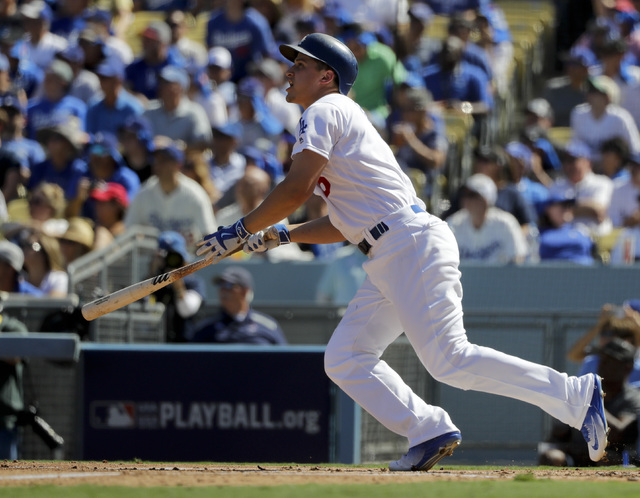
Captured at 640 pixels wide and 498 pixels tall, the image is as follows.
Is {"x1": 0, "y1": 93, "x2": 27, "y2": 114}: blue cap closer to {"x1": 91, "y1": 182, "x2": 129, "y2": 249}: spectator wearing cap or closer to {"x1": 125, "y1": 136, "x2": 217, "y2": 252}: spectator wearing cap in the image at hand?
{"x1": 91, "y1": 182, "x2": 129, "y2": 249}: spectator wearing cap

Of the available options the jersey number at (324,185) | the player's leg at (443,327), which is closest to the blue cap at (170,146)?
the jersey number at (324,185)

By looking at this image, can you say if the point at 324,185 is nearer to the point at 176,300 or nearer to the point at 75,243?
the point at 176,300

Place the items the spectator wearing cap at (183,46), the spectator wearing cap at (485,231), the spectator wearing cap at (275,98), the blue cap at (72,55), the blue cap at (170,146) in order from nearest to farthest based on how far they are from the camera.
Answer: the spectator wearing cap at (485,231) → the blue cap at (170,146) → the spectator wearing cap at (275,98) → the blue cap at (72,55) → the spectator wearing cap at (183,46)

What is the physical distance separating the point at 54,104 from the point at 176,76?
1.62m

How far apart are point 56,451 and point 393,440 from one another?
2.40 m

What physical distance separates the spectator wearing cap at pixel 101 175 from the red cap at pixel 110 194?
22 centimetres

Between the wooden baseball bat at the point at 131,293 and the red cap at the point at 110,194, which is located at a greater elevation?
the red cap at the point at 110,194

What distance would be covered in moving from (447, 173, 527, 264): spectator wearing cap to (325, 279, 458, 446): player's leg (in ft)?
16.2

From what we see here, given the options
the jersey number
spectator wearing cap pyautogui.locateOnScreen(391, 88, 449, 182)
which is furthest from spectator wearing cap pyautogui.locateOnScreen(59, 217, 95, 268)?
the jersey number

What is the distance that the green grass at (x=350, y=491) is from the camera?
4566mm

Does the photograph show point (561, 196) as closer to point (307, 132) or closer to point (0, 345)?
point (0, 345)

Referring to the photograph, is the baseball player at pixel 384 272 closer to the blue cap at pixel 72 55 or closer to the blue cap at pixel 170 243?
the blue cap at pixel 170 243

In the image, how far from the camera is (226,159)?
12039 millimetres

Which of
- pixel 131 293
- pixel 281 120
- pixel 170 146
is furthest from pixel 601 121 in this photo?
pixel 131 293
